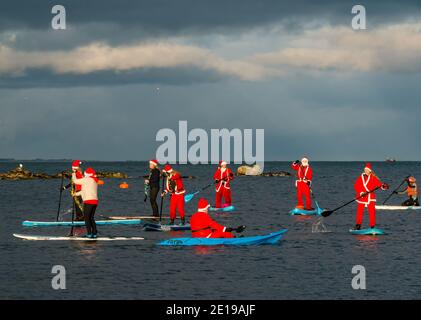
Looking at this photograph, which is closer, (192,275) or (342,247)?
(192,275)

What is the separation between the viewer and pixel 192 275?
24.3 metres

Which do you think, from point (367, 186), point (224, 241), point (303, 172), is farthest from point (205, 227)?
point (303, 172)

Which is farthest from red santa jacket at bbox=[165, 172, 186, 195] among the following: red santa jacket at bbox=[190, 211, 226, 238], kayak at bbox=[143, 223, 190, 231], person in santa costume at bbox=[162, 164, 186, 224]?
red santa jacket at bbox=[190, 211, 226, 238]

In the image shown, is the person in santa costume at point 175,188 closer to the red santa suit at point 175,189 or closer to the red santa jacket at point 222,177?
the red santa suit at point 175,189

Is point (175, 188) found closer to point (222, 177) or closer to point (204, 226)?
point (204, 226)

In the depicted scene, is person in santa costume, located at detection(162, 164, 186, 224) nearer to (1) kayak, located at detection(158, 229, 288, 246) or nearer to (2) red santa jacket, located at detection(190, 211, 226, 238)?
(1) kayak, located at detection(158, 229, 288, 246)

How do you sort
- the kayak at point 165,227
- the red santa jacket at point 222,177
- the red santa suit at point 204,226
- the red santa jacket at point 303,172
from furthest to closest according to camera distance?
the red santa jacket at point 222,177 < the red santa jacket at point 303,172 < the kayak at point 165,227 < the red santa suit at point 204,226

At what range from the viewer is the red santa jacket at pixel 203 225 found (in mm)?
29016

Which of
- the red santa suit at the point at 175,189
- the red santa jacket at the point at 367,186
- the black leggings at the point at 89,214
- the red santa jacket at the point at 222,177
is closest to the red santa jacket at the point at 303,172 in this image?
the red santa jacket at the point at 222,177

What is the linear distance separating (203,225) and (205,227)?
0.38 ft
